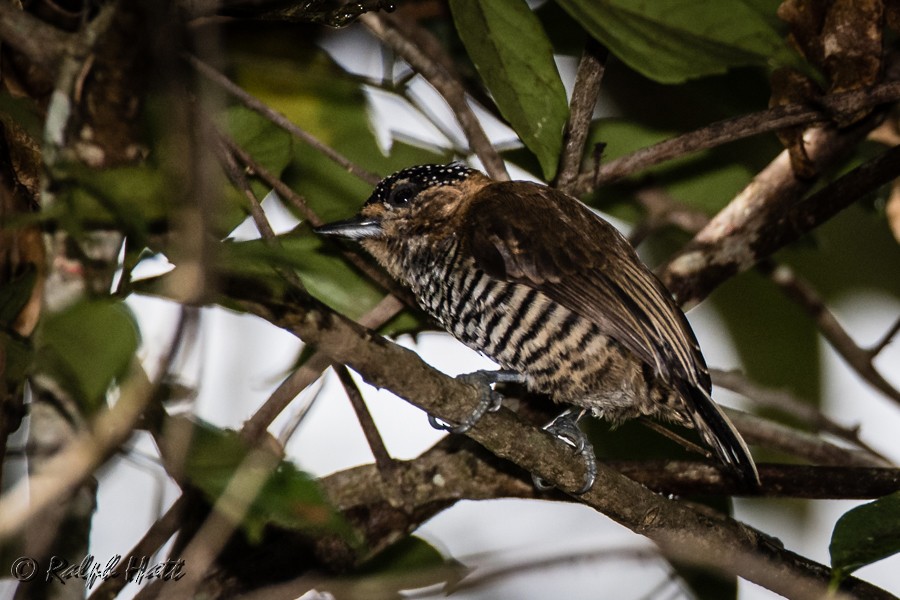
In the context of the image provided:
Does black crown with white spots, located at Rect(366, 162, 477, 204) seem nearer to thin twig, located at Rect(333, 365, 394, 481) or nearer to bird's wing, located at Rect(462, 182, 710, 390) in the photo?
bird's wing, located at Rect(462, 182, 710, 390)

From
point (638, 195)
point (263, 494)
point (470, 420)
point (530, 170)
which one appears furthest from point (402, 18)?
point (263, 494)

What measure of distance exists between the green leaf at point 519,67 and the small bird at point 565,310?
9.3 inches

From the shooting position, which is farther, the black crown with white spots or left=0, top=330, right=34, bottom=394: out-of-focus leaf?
the black crown with white spots

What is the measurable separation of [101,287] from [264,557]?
1.22 metres

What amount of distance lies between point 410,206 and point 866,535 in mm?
1557

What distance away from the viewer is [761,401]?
3703mm

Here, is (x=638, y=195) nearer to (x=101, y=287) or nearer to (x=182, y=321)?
(x=101, y=287)

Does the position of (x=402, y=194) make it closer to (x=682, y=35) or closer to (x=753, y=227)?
(x=682, y=35)

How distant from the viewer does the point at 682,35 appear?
261 cm

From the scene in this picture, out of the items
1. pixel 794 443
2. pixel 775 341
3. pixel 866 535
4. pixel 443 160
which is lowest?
pixel 866 535

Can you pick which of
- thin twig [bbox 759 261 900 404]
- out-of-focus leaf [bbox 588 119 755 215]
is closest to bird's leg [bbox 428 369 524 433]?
out-of-focus leaf [bbox 588 119 755 215]

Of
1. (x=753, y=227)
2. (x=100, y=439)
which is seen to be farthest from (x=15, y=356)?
(x=753, y=227)

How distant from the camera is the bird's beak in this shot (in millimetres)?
2898

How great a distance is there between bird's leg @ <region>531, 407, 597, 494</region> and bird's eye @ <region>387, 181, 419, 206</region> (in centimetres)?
77
